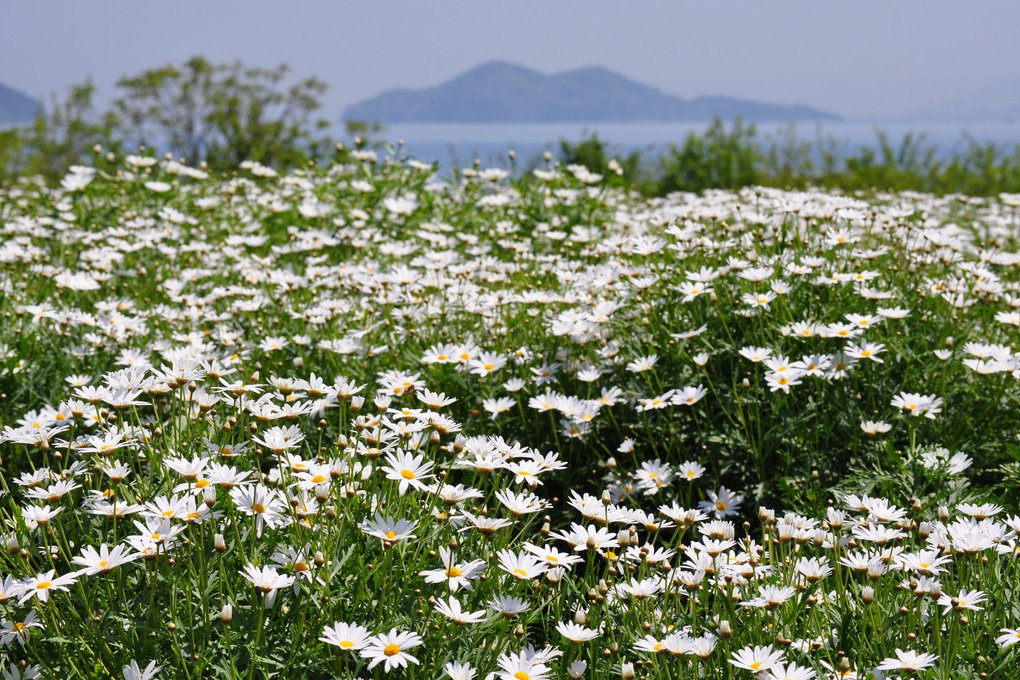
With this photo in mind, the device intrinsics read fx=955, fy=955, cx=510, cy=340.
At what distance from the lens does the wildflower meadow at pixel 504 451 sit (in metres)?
2.27

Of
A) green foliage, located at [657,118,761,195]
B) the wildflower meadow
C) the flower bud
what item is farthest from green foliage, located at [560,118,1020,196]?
the flower bud

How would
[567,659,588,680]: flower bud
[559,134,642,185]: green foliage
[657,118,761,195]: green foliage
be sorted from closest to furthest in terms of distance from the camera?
[567,659,588,680]: flower bud < [559,134,642,185]: green foliage < [657,118,761,195]: green foliage

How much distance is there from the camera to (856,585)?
8.26 ft

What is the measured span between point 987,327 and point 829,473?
52.4 inches

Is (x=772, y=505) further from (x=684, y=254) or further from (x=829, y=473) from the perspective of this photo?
(x=684, y=254)

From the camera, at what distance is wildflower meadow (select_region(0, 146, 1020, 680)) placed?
2.27m

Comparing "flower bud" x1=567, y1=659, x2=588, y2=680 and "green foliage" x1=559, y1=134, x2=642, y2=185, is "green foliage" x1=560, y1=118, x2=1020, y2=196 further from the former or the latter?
"flower bud" x1=567, y1=659, x2=588, y2=680

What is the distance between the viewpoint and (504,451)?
2652mm

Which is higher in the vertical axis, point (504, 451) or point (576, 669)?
point (504, 451)

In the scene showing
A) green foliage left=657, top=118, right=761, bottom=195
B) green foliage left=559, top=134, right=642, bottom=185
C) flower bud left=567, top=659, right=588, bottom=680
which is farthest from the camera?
green foliage left=657, top=118, right=761, bottom=195

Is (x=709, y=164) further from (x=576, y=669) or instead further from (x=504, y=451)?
(x=576, y=669)

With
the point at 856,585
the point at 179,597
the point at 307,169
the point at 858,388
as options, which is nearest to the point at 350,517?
the point at 179,597

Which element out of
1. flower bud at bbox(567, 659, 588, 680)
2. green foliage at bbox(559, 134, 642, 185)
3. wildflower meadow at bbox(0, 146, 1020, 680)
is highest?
green foliage at bbox(559, 134, 642, 185)

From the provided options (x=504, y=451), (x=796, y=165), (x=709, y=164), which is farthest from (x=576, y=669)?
(x=796, y=165)
